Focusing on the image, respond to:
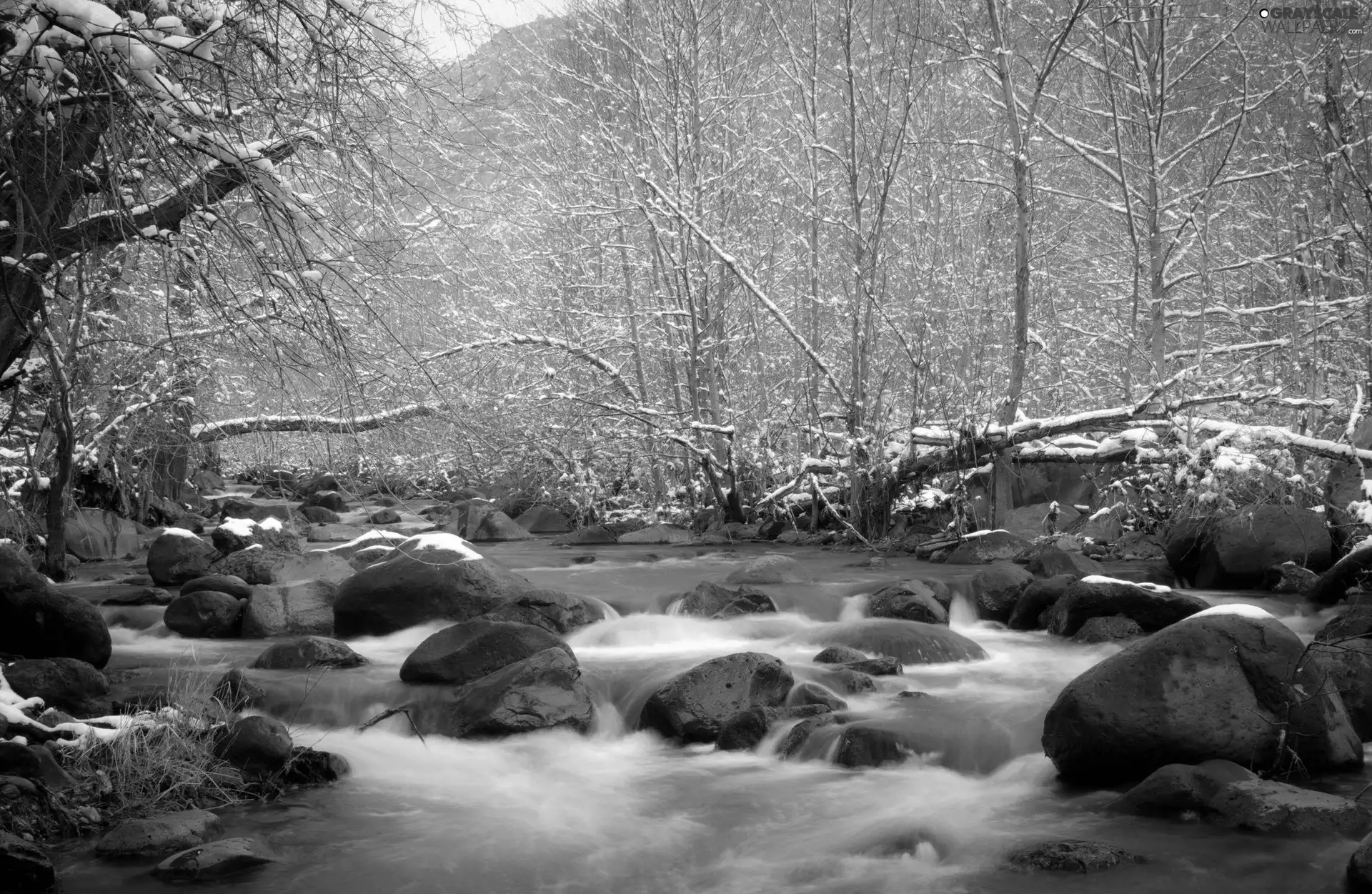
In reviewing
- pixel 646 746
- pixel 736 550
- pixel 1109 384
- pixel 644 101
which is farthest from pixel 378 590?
pixel 1109 384

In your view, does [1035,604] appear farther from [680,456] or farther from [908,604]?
[680,456]

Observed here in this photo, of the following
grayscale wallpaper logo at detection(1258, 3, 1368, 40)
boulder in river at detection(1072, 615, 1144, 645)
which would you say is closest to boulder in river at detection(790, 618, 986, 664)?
boulder in river at detection(1072, 615, 1144, 645)

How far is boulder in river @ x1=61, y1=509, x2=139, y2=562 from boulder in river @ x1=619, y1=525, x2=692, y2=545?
592 cm

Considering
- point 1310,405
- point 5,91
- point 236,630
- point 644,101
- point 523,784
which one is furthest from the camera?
point 644,101

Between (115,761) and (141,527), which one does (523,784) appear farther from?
(141,527)

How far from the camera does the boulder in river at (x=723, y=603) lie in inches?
378

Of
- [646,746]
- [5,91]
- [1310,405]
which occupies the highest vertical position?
[5,91]

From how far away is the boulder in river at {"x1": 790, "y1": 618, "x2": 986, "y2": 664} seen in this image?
808 cm

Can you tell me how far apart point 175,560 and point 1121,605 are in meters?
8.61

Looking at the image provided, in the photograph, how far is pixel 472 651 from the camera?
7270 mm

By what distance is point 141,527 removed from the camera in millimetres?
14914

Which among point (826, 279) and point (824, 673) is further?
point (826, 279)

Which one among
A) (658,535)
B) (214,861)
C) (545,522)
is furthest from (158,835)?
(545,522)

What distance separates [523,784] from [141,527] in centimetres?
1077
